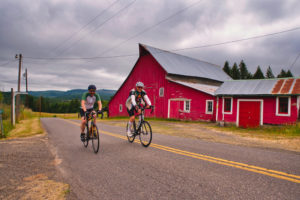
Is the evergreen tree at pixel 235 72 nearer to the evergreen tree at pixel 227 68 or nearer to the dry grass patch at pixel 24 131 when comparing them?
the evergreen tree at pixel 227 68

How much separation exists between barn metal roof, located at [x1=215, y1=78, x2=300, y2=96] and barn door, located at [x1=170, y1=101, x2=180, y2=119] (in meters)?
6.28

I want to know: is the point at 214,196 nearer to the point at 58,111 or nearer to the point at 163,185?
the point at 163,185

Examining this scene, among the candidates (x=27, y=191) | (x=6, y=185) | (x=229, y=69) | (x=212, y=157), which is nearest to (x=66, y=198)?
(x=27, y=191)

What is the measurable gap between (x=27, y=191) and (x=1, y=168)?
180 cm

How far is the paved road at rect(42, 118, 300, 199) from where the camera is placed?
305 cm

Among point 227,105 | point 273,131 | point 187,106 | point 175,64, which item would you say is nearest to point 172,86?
point 187,106

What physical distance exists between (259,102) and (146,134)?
526 inches

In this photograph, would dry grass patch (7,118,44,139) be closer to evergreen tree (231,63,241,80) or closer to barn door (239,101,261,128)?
barn door (239,101,261,128)

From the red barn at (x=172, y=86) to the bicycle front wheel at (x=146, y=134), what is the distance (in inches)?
580

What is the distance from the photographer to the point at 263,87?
16.4 m

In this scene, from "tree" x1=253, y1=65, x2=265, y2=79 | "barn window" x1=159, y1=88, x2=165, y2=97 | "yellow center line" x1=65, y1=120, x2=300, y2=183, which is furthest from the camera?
"tree" x1=253, y1=65, x2=265, y2=79

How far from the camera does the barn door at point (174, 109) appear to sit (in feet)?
77.5

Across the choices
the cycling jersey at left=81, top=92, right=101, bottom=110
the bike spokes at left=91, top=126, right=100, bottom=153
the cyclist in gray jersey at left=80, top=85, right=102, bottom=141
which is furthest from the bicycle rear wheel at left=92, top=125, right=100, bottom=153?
the cycling jersey at left=81, top=92, right=101, bottom=110

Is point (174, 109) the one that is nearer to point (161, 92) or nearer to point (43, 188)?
point (161, 92)
